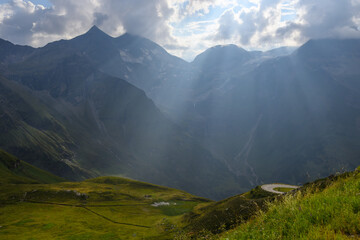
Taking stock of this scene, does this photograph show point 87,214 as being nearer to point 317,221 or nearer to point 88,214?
point 88,214

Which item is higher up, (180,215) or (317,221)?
(317,221)

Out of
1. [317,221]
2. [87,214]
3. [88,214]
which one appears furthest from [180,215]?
[317,221]

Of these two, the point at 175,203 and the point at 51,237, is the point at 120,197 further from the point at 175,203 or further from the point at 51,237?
the point at 51,237

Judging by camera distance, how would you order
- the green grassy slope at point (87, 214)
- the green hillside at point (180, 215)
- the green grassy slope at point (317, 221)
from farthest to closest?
Result: the green grassy slope at point (87, 214)
the green hillside at point (180, 215)
the green grassy slope at point (317, 221)

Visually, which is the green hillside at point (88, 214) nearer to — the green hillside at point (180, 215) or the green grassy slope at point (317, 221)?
the green hillside at point (180, 215)

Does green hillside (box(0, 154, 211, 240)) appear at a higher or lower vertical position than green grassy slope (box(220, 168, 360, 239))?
lower

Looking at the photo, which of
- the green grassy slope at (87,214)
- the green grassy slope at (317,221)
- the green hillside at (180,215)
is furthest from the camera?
the green grassy slope at (87,214)

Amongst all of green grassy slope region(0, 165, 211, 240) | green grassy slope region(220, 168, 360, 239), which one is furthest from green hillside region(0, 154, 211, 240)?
green grassy slope region(220, 168, 360, 239)

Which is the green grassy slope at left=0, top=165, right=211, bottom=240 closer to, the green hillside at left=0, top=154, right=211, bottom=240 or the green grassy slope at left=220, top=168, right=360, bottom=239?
the green hillside at left=0, top=154, right=211, bottom=240

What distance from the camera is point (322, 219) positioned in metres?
6.98

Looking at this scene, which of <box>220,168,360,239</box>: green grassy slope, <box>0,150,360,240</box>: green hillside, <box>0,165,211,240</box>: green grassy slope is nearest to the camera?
<box>220,168,360,239</box>: green grassy slope

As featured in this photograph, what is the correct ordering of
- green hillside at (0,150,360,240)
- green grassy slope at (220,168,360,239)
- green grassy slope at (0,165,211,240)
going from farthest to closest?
1. green grassy slope at (0,165,211,240)
2. green hillside at (0,150,360,240)
3. green grassy slope at (220,168,360,239)

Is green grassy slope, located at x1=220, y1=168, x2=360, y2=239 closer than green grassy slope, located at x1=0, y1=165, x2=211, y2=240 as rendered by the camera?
Yes

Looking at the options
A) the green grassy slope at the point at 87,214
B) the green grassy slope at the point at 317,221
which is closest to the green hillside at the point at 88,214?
the green grassy slope at the point at 87,214
